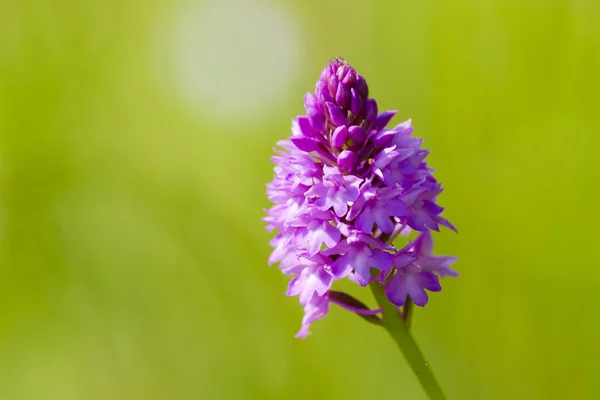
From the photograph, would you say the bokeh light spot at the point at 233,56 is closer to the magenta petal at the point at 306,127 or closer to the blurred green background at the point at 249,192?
the blurred green background at the point at 249,192

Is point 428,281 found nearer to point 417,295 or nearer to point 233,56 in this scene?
point 417,295

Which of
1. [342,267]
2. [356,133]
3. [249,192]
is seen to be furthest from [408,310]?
[249,192]

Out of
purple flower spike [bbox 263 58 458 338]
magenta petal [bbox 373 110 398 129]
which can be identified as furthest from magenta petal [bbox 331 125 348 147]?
magenta petal [bbox 373 110 398 129]

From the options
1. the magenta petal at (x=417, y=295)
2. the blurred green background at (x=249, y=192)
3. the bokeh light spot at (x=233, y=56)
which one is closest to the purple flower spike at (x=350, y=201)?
the magenta petal at (x=417, y=295)

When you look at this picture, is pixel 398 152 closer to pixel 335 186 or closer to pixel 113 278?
pixel 335 186

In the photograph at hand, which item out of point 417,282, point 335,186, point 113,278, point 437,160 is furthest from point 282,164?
point 113,278

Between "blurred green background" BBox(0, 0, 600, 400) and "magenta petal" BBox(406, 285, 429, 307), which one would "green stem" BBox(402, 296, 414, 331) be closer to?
"magenta petal" BBox(406, 285, 429, 307)
